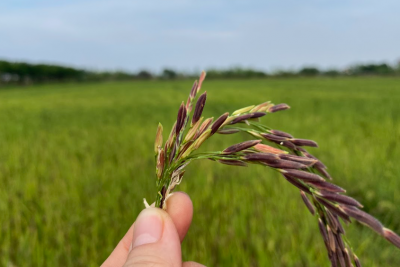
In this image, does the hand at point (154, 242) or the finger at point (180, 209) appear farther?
the finger at point (180, 209)

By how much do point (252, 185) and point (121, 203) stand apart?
1.27 m

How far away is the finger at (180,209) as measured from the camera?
1.12 metres

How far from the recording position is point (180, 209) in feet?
3.79

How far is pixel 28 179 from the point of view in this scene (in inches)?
132

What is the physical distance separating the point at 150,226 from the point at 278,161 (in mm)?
502

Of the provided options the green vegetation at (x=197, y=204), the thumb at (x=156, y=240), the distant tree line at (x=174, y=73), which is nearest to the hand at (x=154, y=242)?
the thumb at (x=156, y=240)

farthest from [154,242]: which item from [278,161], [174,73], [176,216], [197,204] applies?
[174,73]

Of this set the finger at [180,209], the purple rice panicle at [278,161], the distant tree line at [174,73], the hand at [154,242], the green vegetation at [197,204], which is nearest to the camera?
the purple rice panicle at [278,161]

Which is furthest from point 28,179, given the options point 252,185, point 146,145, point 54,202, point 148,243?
point 148,243

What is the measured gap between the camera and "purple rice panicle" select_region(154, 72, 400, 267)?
1.98 ft

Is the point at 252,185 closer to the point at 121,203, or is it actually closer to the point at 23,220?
the point at 121,203

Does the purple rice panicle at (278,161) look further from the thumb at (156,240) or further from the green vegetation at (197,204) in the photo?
the green vegetation at (197,204)

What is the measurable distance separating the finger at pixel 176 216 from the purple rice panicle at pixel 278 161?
0.17m

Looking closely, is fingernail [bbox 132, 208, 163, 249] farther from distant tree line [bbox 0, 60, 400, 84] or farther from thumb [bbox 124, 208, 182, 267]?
distant tree line [bbox 0, 60, 400, 84]
